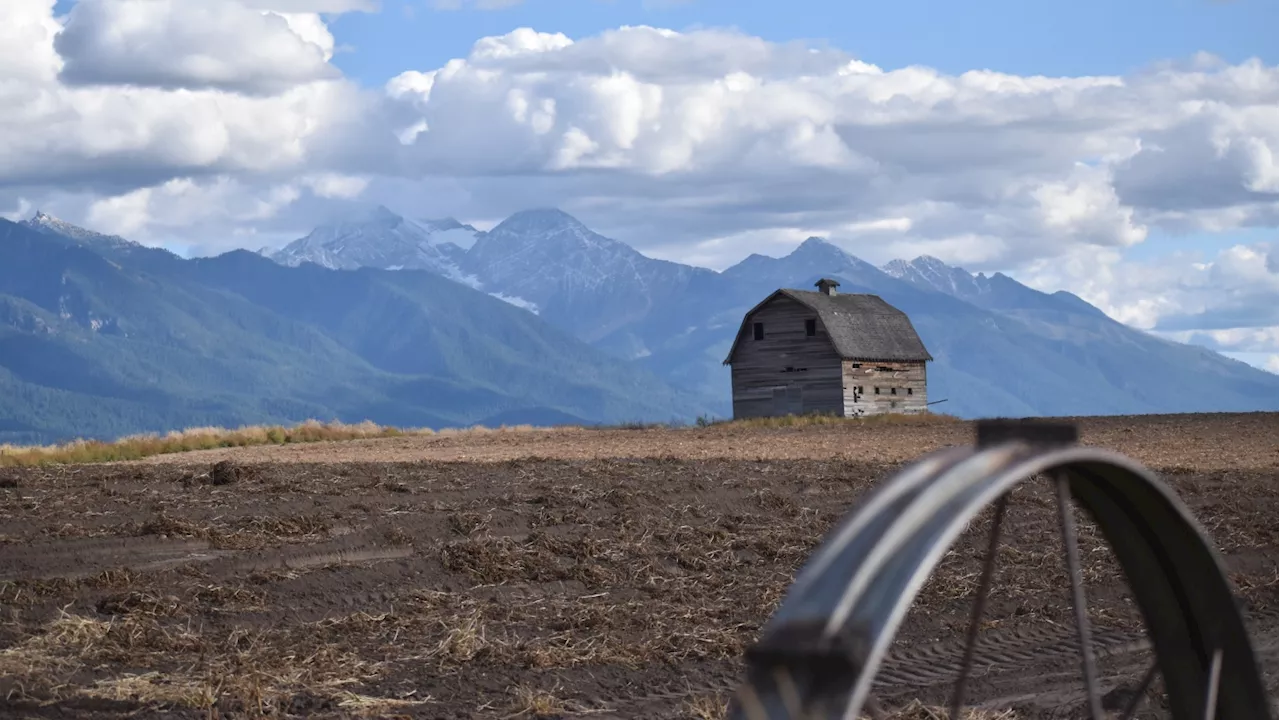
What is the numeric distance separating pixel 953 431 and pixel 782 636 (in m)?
47.4

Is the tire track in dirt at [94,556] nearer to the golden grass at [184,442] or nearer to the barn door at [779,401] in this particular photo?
the golden grass at [184,442]

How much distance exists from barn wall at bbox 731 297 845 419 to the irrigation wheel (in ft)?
194

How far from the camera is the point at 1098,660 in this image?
11117 millimetres

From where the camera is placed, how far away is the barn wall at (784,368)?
214 feet

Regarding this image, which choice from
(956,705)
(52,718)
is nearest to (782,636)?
(956,705)

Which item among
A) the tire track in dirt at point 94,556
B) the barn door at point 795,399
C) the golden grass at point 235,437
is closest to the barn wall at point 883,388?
the barn door at point 795,399

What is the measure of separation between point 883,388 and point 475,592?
184ft

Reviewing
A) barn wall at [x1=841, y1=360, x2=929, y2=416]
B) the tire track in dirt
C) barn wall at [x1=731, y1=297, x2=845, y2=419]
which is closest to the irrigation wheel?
the tire track in dirt

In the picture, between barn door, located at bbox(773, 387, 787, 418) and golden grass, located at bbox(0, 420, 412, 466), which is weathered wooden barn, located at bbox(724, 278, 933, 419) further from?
golden grass, located at bbox(0, 420, 412, 466)

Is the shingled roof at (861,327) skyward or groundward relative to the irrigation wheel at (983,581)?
skyward

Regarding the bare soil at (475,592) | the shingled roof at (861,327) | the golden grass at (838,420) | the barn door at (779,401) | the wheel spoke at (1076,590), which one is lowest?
the bare soil at (475,592)

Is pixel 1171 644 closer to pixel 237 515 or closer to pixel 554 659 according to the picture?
pixel 554 659

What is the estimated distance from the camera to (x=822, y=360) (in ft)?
215

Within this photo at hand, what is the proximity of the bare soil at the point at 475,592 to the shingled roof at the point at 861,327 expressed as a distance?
43.0 m
